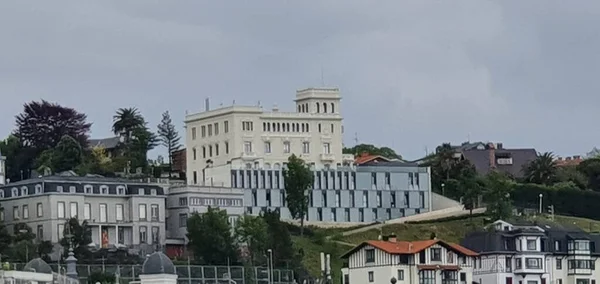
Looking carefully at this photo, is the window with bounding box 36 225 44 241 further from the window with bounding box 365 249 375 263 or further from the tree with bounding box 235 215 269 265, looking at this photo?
the window with bounding box 365 249 375 263

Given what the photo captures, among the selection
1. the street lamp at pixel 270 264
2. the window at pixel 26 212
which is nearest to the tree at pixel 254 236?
the street lamp at pixel 270 264

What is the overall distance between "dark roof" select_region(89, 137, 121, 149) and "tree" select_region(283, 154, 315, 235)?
30990 mm

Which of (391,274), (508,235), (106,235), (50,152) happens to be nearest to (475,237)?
(508,235)

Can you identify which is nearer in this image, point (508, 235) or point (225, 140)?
point (508, 235)

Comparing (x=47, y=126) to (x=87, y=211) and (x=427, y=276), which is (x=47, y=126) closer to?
(x=87, y=211)

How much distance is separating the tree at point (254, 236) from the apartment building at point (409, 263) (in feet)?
17.8

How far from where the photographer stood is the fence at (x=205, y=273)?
115625mm

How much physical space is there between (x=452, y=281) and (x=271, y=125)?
3583 centimetres

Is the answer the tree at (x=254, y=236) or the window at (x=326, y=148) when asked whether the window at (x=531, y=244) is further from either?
the window at (x=326, y=148)

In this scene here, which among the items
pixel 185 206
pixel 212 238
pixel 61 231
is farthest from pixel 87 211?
pixel 212 238

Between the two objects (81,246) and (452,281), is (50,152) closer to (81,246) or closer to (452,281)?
(81,246)

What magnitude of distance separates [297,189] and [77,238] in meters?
21.8

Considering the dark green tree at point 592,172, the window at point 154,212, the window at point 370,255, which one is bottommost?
the window at point 370,255

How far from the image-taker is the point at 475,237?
144 m
